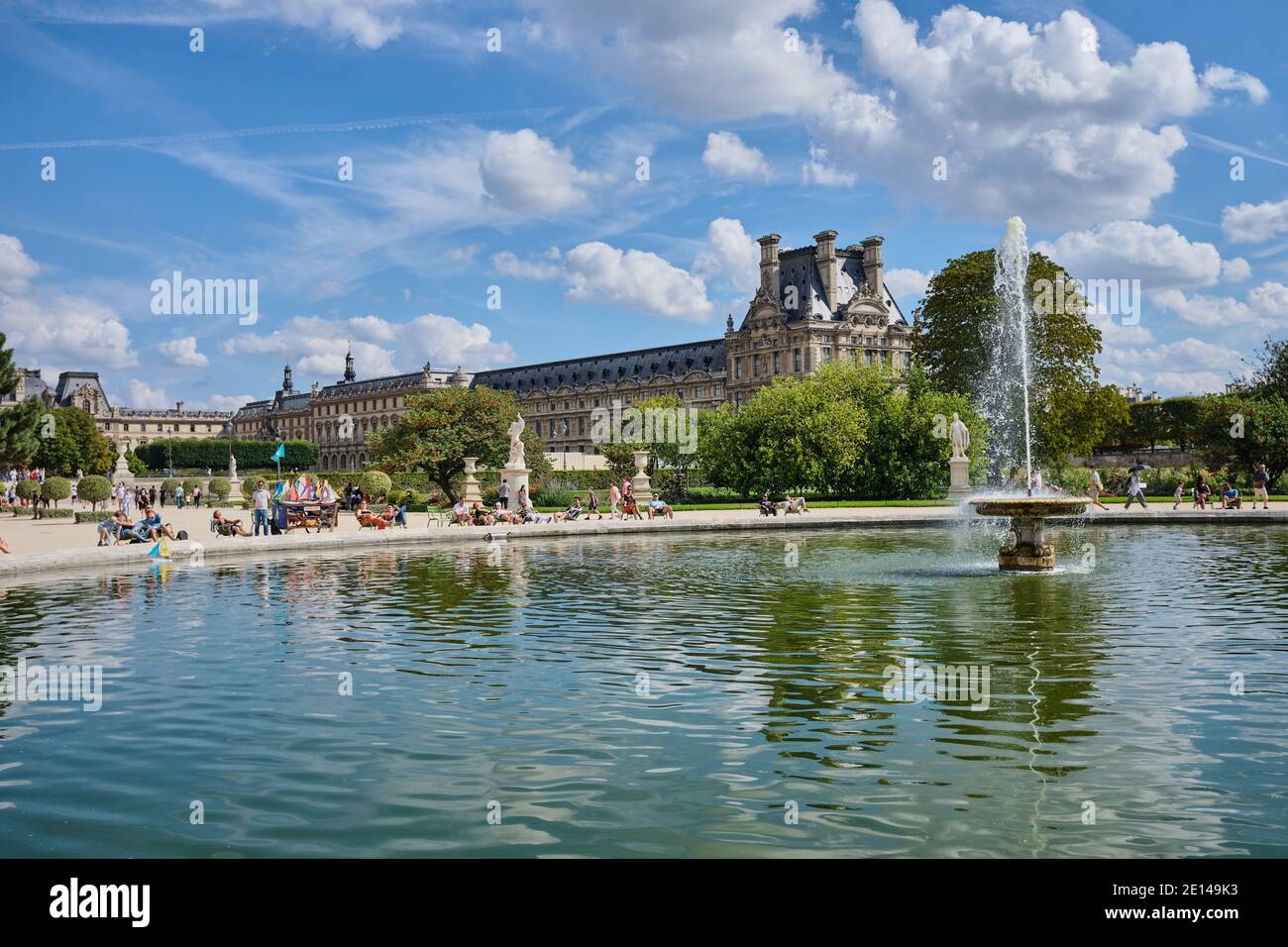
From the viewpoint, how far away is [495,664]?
9359 mm

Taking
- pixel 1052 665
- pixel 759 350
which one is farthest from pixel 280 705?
pixel 759 350

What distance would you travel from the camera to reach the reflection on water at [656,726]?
5.18m

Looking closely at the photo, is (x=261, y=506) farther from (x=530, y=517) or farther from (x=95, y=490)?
(x=95, y=490)

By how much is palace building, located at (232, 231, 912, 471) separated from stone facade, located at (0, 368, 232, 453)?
30.2 metres

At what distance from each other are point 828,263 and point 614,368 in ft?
120

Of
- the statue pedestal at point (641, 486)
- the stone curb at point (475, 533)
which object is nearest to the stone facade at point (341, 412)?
the statue pedestal at point (641, 486)

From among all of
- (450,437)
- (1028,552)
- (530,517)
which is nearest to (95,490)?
(450,437)

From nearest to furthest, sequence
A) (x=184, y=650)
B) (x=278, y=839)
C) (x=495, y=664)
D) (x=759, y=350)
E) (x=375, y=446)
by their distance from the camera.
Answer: (x=278, y=839) < (x=495, y=664) < (x=184, y=650) < (x=375, y=446) < (x=759, y=350)

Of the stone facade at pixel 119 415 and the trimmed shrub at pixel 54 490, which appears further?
the stone facade at pixel 119 415

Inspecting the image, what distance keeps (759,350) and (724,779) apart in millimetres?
91147

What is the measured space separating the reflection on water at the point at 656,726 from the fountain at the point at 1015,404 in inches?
97.1

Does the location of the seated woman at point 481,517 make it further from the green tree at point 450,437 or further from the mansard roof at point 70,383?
the mansard roof at point 70,383
